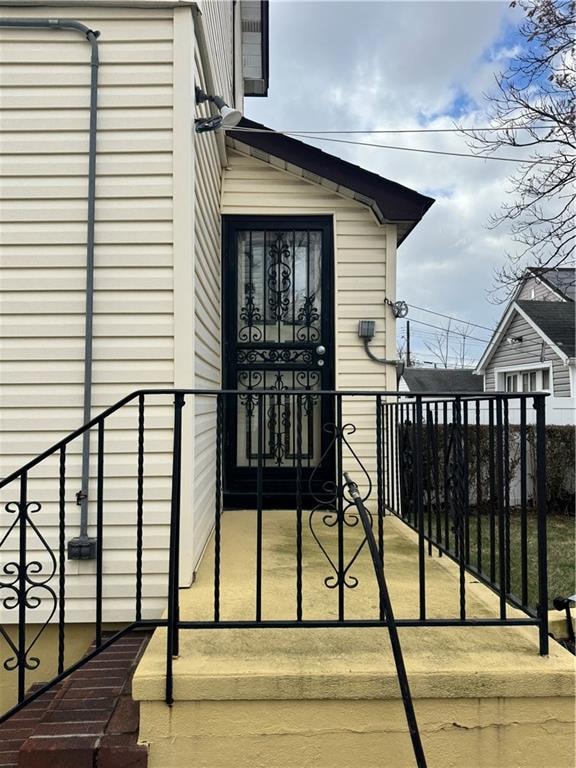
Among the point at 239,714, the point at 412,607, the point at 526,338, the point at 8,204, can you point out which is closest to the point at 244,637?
the point at 239,714

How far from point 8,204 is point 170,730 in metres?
2.49

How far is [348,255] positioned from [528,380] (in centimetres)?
1091

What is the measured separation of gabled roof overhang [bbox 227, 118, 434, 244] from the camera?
3984 millimetres

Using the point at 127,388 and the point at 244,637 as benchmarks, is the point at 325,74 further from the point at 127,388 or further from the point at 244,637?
the point at 244,637

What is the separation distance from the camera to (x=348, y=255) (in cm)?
428

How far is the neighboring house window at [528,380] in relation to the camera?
12414mm

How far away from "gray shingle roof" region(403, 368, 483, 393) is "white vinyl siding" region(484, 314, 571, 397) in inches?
186

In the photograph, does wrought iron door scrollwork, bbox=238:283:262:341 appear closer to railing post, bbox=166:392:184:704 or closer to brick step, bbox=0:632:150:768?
railing post, bbox=166:392:184:704

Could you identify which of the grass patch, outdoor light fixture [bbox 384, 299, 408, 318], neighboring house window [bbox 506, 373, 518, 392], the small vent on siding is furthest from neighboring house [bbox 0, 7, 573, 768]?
neighboring house window [bbox 506, 373, 518, 392]

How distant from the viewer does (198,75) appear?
9.34 feet

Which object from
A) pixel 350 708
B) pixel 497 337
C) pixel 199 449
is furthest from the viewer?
pixel 497 337

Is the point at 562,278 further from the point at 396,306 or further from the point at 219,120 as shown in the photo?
the point at 219,120

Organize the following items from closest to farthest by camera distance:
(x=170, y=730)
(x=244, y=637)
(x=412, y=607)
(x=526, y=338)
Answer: (x=170, y=730) < (x=244, y=637) < (x=412, y=607) < (x=526, y=338)

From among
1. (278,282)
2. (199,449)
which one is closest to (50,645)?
(199,449)
